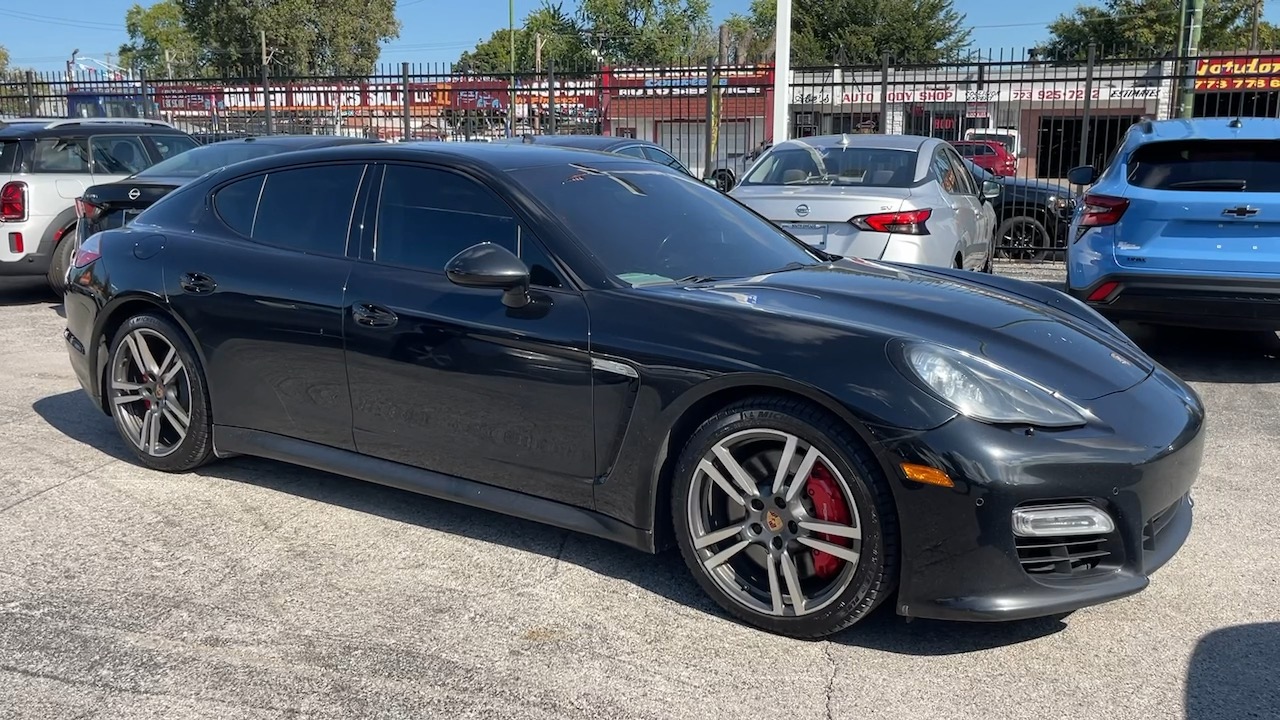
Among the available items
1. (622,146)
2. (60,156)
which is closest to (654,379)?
(622,146)

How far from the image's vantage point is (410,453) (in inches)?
166

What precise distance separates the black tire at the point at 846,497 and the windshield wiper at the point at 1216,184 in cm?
464

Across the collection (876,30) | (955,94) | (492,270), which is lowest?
(492,270)

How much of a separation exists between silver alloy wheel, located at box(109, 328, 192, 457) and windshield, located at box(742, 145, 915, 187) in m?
5.06

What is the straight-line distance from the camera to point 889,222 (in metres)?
7.51

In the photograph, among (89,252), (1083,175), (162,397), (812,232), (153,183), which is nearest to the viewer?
(162,397)

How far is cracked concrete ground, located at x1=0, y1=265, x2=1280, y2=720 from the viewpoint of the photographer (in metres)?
3.09

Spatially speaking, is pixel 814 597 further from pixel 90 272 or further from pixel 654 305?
pixel 90 272

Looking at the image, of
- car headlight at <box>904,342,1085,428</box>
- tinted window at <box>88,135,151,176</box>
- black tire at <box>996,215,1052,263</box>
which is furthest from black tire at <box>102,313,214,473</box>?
black tire at <box>996,215,1052,263</box>

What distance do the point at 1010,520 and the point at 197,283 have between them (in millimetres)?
3514

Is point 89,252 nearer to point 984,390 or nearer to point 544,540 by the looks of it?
point 544,540

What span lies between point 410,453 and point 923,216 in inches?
184

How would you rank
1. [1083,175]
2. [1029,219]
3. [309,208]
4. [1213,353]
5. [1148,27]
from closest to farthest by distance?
[309,208]
[1213,353]
[1083,175]
[1029,219]
[1148,27]

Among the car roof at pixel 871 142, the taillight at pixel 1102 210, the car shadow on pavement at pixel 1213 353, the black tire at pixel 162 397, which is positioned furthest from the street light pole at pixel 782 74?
the black tire at pixel 162 397
